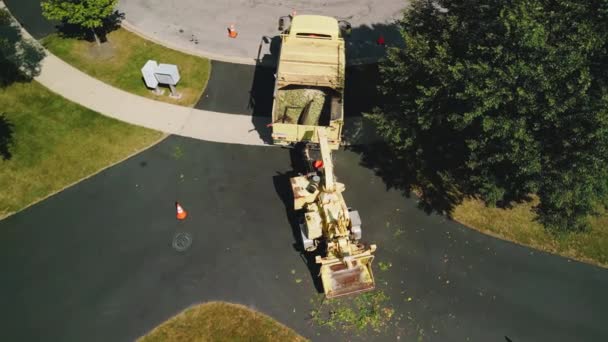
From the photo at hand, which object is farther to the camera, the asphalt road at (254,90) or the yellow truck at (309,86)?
the asphalt road at (254,90)

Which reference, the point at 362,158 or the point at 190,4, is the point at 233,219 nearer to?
the point at 362,158

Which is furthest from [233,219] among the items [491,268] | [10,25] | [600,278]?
[10,25]

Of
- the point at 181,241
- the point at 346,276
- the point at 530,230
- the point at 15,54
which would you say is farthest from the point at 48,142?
the point at 530,230

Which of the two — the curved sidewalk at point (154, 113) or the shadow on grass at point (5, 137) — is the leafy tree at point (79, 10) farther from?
the shadow on grass at point (5, 137)

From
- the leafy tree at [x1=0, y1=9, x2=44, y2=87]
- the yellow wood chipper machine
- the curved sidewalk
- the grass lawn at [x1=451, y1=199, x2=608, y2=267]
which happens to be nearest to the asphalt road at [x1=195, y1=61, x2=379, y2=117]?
the curved sidewalk

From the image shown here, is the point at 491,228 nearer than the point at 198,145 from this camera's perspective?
Yes

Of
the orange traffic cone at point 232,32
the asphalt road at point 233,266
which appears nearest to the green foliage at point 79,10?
the orange traffic cone at point 232,32

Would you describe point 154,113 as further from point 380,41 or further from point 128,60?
point 380,41
